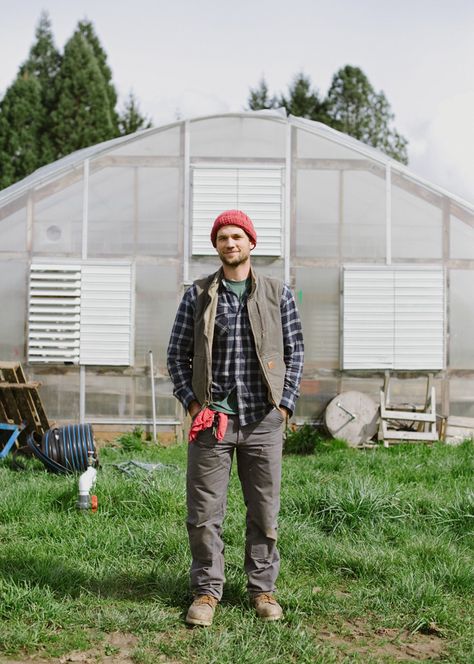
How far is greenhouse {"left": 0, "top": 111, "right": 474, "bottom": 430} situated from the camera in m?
10.5

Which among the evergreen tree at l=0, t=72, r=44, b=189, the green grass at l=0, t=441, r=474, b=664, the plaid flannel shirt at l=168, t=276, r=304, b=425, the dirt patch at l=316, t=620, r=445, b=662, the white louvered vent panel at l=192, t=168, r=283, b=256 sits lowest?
the dirt patch at l=316, t=620, r=445, b=662

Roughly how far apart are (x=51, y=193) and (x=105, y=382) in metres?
2.71

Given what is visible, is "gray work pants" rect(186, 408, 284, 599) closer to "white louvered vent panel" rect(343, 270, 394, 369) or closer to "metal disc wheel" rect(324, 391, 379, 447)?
"metal disc wheel" rect(324, 391, 379, 447)

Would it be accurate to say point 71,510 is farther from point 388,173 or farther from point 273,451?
point 388,173

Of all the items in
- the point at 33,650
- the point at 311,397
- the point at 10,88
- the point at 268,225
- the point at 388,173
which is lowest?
the point at 33,650

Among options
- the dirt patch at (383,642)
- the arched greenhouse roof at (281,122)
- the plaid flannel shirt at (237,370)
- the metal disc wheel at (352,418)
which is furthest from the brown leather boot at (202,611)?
the arched greenhouse roof at (281,122)

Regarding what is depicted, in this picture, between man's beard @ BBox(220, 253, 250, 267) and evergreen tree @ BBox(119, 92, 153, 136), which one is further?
evergreen tree @ BBox(119, 92, 153, 136)

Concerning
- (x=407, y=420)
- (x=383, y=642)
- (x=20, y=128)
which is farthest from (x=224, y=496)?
(x=20, y=128)

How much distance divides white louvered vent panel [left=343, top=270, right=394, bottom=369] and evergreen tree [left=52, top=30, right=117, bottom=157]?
50.8 feet

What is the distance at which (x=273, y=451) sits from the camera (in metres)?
4.02

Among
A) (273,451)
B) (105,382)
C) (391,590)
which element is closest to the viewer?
(273,451)

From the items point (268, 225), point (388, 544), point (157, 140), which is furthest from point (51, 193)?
point (388, 544)

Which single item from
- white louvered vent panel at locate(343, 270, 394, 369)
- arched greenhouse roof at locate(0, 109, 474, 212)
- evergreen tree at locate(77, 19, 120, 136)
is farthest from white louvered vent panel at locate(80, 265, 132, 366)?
evergreen tree at locate(77, 19, 120, 136)

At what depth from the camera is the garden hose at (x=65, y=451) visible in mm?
7629
